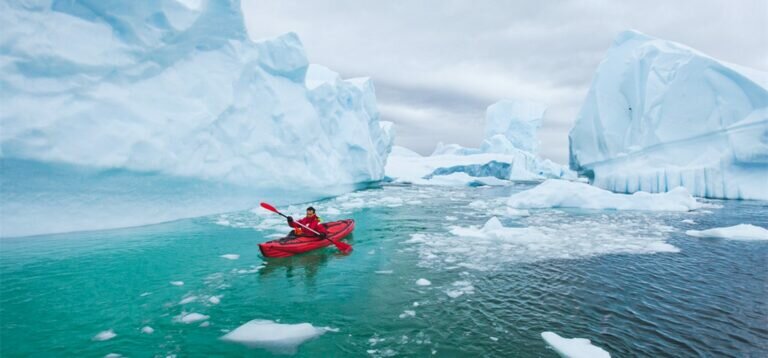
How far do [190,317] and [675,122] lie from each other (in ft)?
85.6

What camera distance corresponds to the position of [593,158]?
2894 cm

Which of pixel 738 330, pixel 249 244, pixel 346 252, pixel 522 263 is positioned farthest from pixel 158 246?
pixel 738 330

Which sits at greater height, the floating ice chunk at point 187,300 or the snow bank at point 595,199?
the snow bank at point 595,199

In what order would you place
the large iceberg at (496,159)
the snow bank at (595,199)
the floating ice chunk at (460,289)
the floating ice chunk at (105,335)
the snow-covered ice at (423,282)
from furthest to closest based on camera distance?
1. the large iceberg at (496,159)
2. the snow bank at (595,199)
3. the snow-covered ice at (423,282)
4. the floating ice chunk at (460,289)
5. the floating ice chunk at (105,335)

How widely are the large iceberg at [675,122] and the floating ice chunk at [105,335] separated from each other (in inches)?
978

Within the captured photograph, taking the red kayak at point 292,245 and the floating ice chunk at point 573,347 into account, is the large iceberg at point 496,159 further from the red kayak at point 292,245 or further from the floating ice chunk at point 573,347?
the floating ice chunk at point 573,347

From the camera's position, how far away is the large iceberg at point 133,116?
346 inches

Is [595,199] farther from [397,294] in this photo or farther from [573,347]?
[573,347]

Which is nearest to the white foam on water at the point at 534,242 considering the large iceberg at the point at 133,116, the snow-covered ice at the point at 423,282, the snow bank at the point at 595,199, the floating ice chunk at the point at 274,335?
the snow-covered ice at the point at 423,282

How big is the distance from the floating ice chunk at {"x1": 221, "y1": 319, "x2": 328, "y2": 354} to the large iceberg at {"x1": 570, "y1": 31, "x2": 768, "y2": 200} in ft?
75.1

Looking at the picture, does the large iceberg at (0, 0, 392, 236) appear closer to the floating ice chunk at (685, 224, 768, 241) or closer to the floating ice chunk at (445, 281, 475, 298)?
the floating ice chunk at (445, 281, 475, 298)

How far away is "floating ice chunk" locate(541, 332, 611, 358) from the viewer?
154 inches

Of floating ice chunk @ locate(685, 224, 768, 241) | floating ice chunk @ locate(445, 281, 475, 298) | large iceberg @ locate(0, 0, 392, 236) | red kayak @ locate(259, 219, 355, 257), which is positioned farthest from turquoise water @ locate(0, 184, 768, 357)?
large iceberg @ locate(0, 0, 392, 236)

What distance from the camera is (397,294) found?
5.88 m
